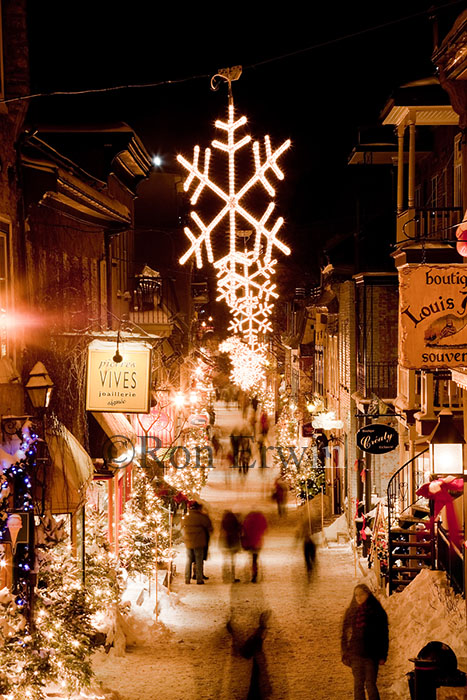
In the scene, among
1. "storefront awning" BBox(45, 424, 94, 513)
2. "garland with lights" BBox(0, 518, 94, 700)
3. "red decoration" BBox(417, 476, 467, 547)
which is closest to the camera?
"garland with lights" BBox(0, 518, 94, 700)

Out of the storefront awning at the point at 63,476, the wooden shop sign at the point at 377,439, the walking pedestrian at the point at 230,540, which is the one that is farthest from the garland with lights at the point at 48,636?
the wooden shop sign at the point at 377,439

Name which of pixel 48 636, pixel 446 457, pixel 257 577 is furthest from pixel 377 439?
pixel 48 636

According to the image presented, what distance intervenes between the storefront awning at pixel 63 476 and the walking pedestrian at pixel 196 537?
5.52 m

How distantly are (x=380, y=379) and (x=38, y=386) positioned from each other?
550 inches

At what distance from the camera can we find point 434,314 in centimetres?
1019

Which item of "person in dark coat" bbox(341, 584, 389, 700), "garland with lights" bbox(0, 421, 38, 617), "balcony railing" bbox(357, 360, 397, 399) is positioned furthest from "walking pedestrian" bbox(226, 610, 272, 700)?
"balcony railing" bbox(357, 360, 397, 399)

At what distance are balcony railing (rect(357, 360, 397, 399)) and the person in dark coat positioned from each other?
43.7 ft

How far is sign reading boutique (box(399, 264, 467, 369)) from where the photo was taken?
1016cm

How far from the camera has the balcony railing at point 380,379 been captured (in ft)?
75.3

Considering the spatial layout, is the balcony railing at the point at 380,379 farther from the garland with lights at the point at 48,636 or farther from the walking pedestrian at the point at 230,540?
the garland with lights at the point at 48,636

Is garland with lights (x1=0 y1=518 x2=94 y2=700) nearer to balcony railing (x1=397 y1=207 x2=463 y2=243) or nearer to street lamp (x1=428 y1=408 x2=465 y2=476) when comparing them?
street lamp (x1=428 y1=408 x2=465 y2=476)

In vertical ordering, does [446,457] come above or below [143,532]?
above

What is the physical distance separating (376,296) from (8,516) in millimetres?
15864

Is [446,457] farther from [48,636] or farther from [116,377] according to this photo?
[48,636]
